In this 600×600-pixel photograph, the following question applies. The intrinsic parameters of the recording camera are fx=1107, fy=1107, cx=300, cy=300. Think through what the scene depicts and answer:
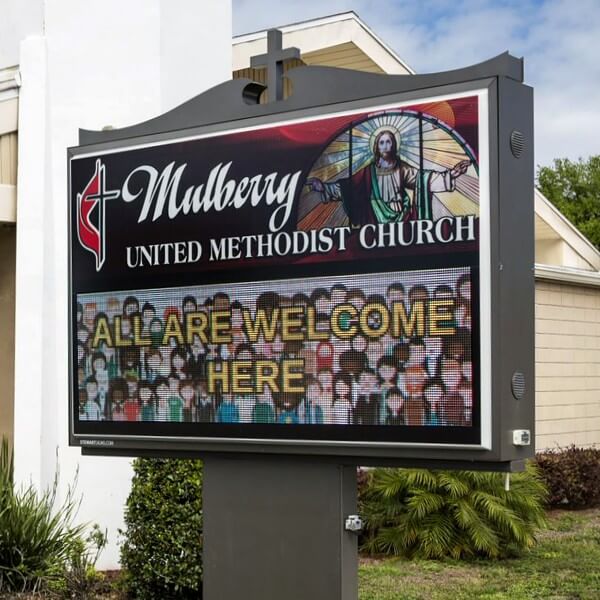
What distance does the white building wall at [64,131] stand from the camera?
1075cm

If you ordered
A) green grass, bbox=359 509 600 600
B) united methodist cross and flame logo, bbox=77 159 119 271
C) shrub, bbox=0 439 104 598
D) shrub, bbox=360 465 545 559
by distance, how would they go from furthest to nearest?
shrub, bbox=360 465 545 559
green grass, bbox=359 509 600 600
shrub, bbox=0 439 104 598
united methodist cross and flame logo, bbox=77 159 119 271

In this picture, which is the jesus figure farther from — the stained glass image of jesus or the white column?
the white column

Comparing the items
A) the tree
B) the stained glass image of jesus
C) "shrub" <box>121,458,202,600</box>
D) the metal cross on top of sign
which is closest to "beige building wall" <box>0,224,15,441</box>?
"shrub" <box>121,458,202,600</box>

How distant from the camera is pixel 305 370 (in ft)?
22.5

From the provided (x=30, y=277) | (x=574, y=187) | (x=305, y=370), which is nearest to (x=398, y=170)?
(x=305, y=370)

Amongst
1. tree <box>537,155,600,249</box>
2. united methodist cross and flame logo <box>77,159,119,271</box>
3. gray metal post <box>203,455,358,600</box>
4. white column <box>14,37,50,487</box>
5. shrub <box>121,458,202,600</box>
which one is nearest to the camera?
gray metal post <box>203,455,358,600</box>

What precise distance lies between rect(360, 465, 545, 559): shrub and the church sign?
15.8 feet

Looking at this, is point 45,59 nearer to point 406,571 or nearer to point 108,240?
point 108,240

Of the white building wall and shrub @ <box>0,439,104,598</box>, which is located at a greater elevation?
the white building wall

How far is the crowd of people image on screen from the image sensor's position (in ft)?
21.0

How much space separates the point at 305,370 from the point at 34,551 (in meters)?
3.59

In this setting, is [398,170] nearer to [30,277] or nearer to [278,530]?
[278,530]

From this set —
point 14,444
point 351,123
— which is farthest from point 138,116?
point 351,123

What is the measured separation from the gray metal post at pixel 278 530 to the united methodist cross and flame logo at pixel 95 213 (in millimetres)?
1719
